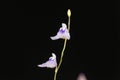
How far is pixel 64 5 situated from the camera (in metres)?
3.18

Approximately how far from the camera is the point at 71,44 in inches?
127

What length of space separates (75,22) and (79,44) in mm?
167

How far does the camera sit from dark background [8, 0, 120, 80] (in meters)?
3.14

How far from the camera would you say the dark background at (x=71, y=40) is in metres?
3.14

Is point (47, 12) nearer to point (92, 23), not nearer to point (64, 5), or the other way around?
point (64, 5)

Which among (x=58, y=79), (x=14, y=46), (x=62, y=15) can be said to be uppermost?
(x=62, y=15)

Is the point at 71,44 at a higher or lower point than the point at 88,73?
higher

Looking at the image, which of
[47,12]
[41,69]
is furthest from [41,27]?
[41,69]

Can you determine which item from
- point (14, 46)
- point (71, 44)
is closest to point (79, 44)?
point (71, 44)

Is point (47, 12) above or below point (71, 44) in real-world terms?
above

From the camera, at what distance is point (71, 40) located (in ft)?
10.6

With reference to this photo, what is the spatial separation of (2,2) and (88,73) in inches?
32.2

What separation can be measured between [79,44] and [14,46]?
486 millimetres

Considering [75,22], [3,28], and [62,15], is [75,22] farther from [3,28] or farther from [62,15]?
[3,28]
